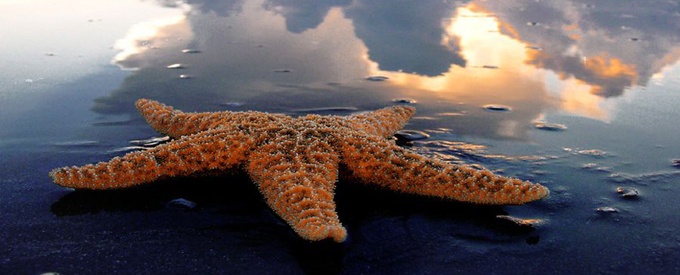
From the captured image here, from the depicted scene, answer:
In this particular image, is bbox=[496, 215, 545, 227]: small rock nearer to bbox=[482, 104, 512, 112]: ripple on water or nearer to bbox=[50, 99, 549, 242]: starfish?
bbox=[50, 99, 549, 242]: starfish

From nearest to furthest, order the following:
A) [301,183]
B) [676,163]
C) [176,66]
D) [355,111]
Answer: [301,183]
[676,163]
[355,111]
[176,66]

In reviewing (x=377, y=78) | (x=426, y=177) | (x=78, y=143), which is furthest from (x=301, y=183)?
(x=377, y=78)

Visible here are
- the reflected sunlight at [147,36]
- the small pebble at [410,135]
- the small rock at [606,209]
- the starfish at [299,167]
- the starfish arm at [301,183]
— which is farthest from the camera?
the reflected sunlight at [147,36]

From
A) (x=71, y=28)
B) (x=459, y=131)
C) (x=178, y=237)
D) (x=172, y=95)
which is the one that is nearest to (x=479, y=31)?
(x=459, y=131)

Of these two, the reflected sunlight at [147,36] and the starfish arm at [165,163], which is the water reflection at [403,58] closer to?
the reflected sunlight at [147,36]

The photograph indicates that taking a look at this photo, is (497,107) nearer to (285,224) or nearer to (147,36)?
(285,224)

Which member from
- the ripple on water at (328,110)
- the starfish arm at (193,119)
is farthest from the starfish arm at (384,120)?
the ripple on water at (328,110)
